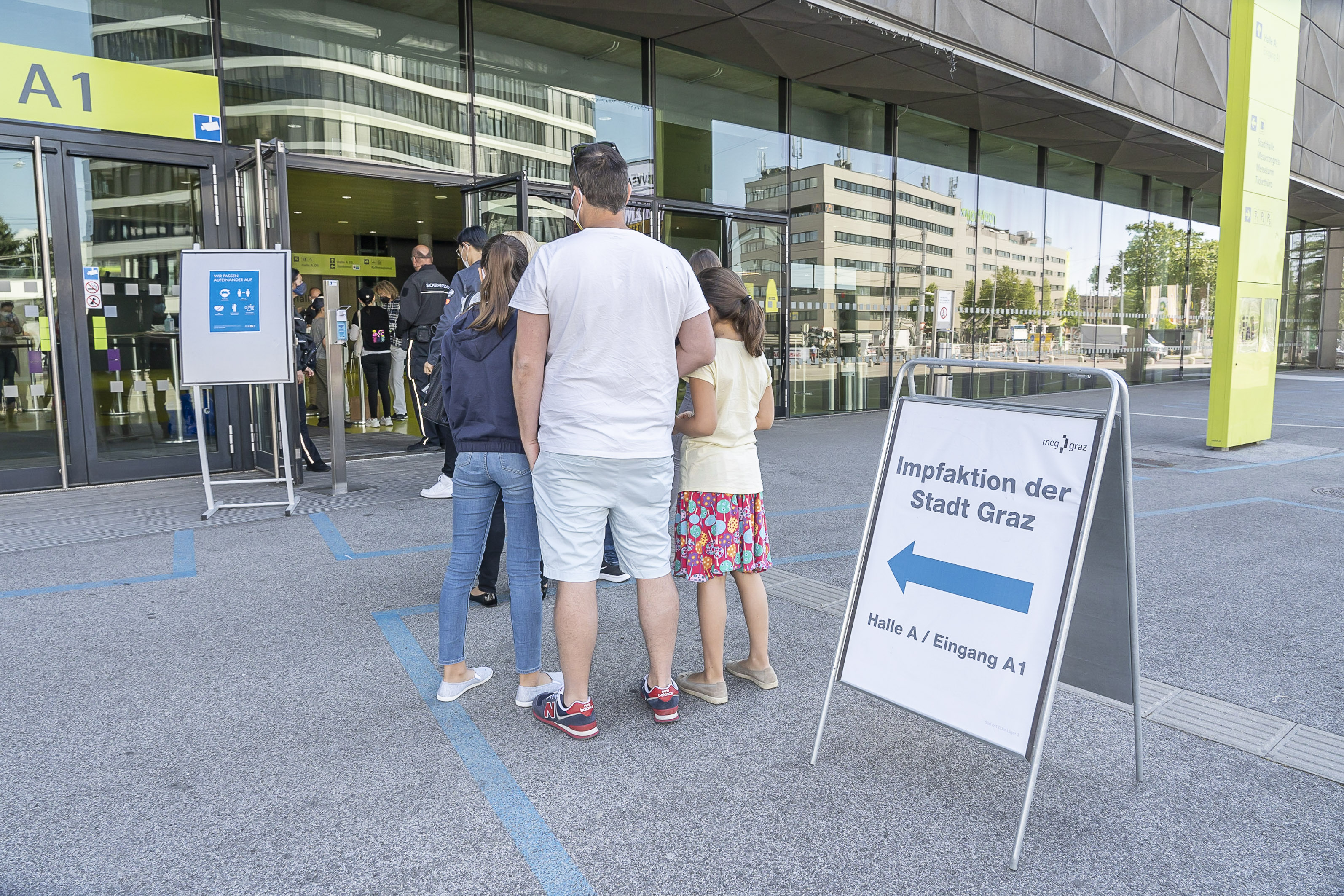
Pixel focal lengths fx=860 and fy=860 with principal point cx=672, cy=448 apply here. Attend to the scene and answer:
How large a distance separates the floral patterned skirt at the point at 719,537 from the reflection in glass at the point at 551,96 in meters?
6.31

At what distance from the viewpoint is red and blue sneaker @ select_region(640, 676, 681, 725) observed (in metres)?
3.03

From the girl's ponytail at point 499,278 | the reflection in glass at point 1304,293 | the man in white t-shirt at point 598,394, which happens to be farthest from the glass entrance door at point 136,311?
the reflection in glass at point 1304,293

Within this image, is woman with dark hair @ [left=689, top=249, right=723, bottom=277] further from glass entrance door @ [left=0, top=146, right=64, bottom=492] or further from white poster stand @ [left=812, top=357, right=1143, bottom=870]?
glass entrance door @ [left=0, top=146, right=64, bottom=492]

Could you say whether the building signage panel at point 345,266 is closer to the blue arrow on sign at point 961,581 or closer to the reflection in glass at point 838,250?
the reflection in glass at point 838,250

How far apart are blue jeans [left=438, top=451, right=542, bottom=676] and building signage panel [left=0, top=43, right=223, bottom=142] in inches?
237

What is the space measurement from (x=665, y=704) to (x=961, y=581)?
114 centimetres

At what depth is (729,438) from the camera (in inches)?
124

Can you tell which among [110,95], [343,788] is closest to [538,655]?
[343,788]

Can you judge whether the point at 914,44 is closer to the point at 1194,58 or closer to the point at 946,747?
the point at 1194,58

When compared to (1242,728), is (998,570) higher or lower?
higher

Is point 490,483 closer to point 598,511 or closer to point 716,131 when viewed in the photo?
point 598,511

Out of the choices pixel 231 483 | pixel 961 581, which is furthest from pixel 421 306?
pixel 961 581

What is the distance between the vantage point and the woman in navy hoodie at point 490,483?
309 cm

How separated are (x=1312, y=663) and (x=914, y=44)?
840 centimetres
